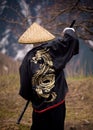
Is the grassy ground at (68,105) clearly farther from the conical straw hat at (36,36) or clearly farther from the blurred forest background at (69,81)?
the conical straw hat at (36,36)

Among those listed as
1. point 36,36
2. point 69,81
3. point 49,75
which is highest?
point 36,36

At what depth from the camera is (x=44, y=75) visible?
3.64m

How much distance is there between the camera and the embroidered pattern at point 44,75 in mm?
3613

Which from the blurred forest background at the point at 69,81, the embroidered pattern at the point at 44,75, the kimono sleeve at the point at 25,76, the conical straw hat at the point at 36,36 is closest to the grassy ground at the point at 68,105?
the blurred forest background at the point at 69,81

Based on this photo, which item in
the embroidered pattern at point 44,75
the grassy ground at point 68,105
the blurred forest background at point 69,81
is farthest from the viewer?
the blurred forest background at point 69,81

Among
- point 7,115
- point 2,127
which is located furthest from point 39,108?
point 7,115

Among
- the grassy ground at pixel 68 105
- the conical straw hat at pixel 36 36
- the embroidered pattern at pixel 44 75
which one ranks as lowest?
the grassy ground at pixel 68 105

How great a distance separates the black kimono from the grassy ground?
1.87m

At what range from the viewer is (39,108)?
365 cm

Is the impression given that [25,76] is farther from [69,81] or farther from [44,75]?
[69,81]

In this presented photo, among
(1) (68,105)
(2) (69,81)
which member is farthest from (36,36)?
(2) (69,81)

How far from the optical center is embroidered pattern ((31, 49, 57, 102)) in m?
3.61

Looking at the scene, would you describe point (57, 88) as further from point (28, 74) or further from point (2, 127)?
point (2, 127)

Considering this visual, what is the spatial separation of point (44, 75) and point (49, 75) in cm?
6
